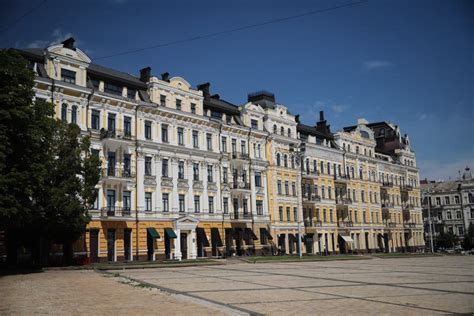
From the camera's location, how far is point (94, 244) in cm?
4272

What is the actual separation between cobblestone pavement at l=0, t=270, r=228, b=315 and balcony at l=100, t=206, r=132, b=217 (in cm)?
2100

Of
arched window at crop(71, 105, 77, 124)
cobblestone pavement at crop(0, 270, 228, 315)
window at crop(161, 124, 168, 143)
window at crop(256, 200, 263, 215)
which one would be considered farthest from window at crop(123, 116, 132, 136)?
cobblestone pavement at crop(0, 270, 228, 315)

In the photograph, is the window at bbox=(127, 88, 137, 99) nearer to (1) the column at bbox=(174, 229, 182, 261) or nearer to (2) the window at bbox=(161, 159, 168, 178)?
(2) the window at bbox=(161, 159, 168, 178)

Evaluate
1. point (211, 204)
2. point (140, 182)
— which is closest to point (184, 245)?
point (211, 204)

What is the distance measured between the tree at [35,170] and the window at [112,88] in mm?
10929

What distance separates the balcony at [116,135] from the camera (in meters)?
44.1

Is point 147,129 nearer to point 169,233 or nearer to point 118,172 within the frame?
point 118,172

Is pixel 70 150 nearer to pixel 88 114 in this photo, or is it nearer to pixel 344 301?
pixel 88 114

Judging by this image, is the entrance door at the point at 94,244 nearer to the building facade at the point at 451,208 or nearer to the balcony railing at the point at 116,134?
the balcony railing at the point at 116,134

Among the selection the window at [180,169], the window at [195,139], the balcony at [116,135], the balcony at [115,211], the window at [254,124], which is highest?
the window at [254,124]

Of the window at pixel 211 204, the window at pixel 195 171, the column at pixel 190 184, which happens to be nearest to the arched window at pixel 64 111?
the column at pixel 190 184

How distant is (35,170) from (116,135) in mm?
16459

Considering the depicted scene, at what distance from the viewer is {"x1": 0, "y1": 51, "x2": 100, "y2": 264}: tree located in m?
27.5

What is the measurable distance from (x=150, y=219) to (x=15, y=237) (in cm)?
1394
